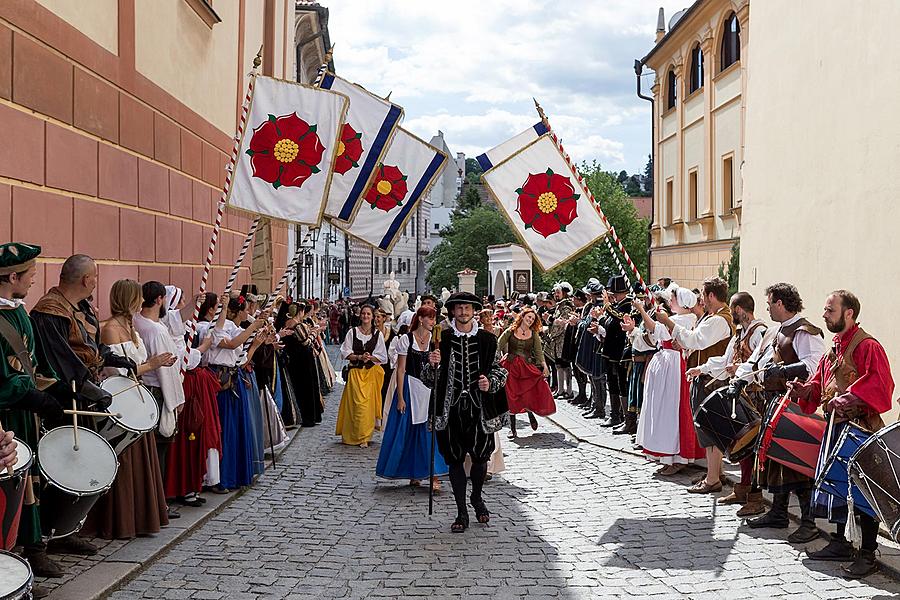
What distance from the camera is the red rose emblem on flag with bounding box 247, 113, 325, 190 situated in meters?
9.03

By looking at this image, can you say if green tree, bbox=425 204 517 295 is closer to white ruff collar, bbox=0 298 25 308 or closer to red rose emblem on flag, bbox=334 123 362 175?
red rose emblem on flag, bbox=334 123 362 175

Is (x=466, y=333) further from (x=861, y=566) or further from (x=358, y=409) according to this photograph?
(x=358, y=409)

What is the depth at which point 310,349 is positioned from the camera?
46.5 feet

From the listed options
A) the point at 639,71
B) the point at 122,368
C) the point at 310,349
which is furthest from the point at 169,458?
the point at 639,71

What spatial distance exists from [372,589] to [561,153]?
5.53 meters

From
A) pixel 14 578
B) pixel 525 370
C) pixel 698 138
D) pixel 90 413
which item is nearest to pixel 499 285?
pixel 698 138

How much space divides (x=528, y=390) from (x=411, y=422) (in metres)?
3.63

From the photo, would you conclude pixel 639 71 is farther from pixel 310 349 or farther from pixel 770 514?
pixel 770 514

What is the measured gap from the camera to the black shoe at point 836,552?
645 cm

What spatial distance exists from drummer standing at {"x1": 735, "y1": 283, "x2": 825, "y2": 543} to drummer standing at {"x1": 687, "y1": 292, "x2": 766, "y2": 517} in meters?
0.41

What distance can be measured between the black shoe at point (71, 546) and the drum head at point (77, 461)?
3.29ft

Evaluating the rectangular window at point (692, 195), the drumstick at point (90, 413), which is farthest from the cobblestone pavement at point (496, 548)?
the rectangular window at point (692, 195)

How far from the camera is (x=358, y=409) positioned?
39.1 feet

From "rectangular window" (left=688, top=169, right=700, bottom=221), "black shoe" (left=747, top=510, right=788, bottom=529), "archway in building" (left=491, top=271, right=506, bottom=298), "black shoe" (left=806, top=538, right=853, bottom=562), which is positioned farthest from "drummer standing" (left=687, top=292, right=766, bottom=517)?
"archway in building" (left=491, top=271, right=506, bottom=298)
